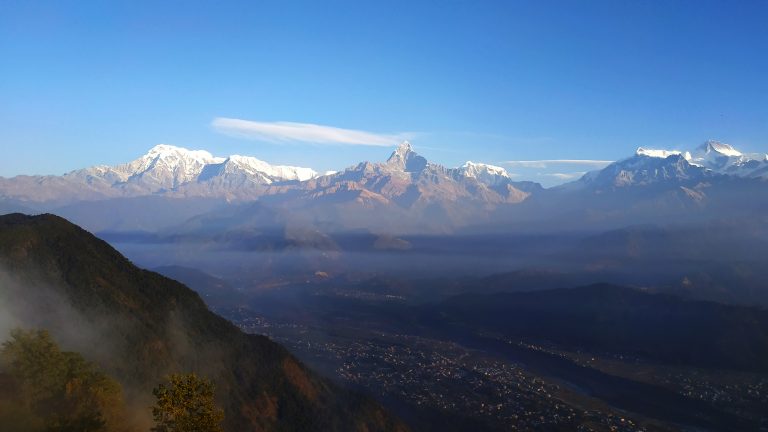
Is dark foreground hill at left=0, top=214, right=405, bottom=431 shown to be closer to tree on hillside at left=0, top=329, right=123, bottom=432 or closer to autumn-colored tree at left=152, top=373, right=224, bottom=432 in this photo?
tree on hillside at left=0, top=329, right=123, bottom=432

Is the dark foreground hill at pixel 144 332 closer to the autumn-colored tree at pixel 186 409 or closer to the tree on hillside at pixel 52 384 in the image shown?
the tree on hillside at pixel 52 384

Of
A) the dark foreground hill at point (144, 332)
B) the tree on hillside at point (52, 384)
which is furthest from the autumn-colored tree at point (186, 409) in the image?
the dark foreground hill at point (144, 332)

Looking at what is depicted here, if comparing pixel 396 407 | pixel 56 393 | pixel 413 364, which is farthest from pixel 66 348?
pixel 413 364

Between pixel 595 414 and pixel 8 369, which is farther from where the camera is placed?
pixel 595 414

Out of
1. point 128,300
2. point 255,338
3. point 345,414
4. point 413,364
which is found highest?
point 128,300

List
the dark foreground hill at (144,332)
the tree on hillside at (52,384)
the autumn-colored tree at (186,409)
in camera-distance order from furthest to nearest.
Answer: the dark foreground hill at (144,332)
the tree on hillside at (52,384)
the autumn-colored tree at (186,409)

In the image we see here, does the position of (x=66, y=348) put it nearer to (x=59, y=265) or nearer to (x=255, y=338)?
(x=59, y=265)

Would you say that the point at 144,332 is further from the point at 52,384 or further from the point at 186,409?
the point at 186,409

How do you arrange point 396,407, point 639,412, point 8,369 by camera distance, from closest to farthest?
point 8,369 < point 396,407 < point 639,412
